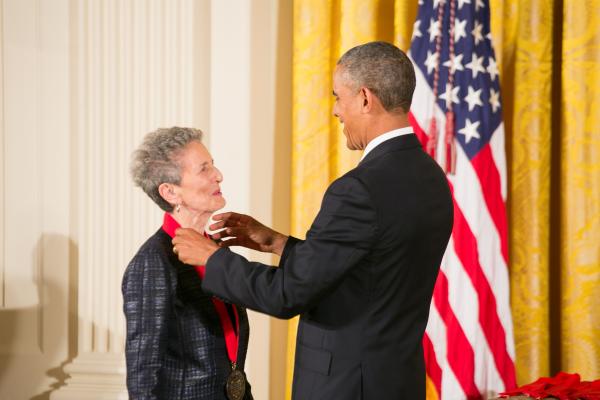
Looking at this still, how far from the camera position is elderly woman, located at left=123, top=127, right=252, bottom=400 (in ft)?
6.44

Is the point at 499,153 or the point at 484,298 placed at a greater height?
the point at 499,153

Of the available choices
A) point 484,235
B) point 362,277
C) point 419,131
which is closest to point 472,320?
point 484,235

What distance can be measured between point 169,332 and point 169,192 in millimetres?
448

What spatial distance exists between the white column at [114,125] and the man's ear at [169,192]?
139 cm

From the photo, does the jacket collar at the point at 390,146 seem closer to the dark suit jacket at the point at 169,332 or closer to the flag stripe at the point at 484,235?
the dark suit jacket at the point at 169,332

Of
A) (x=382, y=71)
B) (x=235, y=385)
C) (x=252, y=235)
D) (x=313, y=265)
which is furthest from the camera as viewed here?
(x=252, y=235)

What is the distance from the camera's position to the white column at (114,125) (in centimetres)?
357

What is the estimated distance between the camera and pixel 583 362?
3525mm

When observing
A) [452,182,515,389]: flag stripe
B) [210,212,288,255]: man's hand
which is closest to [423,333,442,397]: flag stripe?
[452,182,515,389]: flag stripe

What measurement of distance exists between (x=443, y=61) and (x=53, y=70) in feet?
6.63

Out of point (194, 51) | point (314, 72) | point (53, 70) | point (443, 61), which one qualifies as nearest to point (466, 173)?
point (443, 61)

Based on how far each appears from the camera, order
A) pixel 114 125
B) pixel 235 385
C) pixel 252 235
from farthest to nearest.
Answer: pixel 114 125 < pixel 252 235 < pixel 235 385

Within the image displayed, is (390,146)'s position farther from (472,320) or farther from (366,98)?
(472,320)

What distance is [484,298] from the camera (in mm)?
3316
